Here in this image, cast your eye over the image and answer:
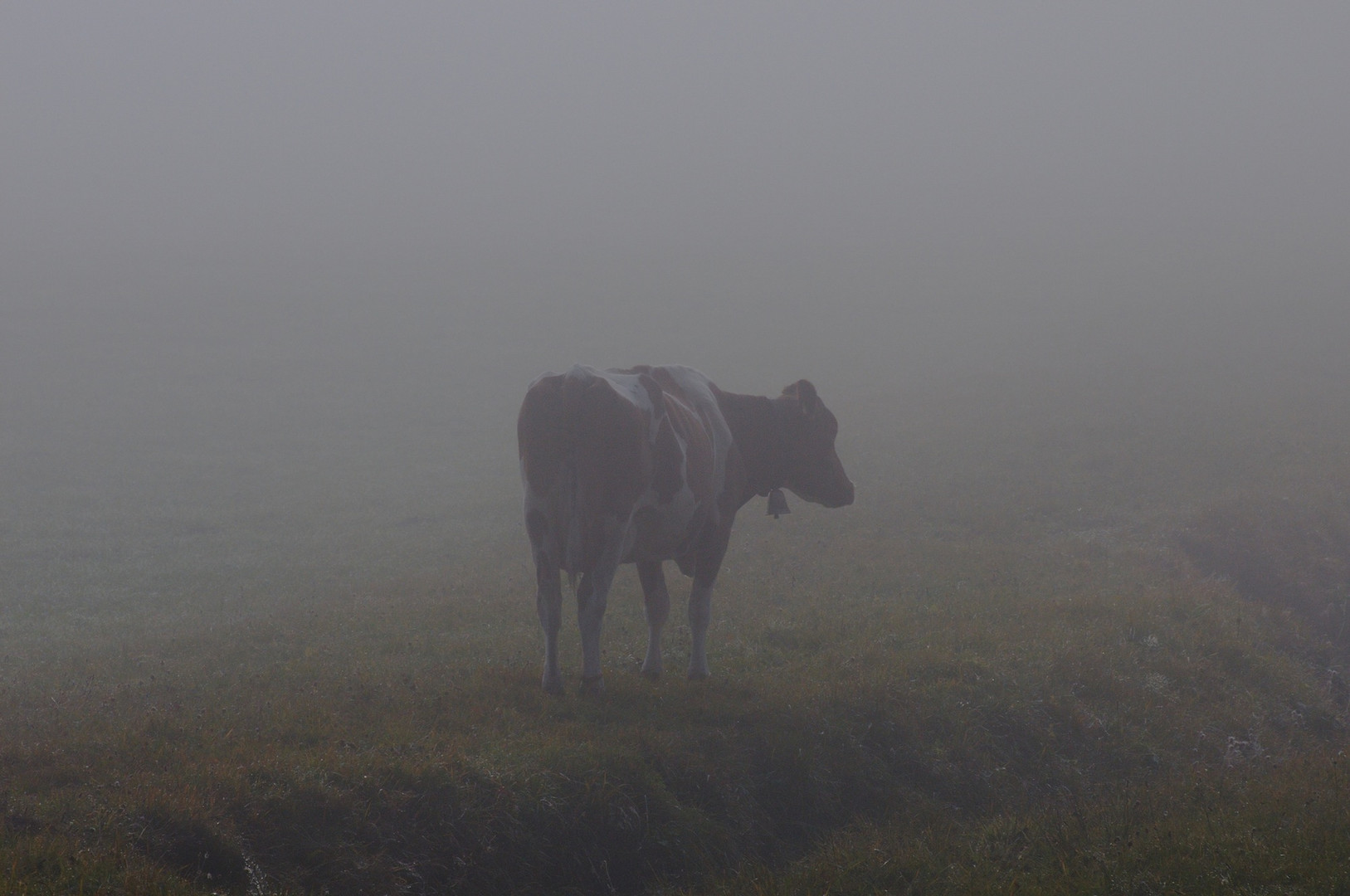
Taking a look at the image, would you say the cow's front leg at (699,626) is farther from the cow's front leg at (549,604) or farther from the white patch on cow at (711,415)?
the cow's front leg at (549,604)

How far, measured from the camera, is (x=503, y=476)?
3147 cm

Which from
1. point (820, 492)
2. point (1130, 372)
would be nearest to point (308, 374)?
point (1130, 372)

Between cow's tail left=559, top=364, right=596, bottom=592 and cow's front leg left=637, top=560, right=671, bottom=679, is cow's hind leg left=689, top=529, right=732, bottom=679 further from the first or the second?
cow's tail left=559, top=364, right=596, bottom=592

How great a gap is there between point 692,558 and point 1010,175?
86.6 meters

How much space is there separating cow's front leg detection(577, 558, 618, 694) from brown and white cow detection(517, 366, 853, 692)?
10 millimetres

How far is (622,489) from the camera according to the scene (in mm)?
9016

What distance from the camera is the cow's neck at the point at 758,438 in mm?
11750

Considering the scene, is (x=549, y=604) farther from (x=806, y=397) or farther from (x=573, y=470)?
(x=806, y=397)

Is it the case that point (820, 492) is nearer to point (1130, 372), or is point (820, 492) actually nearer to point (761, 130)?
point (1130, 372)

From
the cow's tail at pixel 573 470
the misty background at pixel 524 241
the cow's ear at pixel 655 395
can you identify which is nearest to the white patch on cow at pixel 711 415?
the cow's ear at pixel 655 395

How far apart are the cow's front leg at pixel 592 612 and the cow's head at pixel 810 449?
12.0 ft

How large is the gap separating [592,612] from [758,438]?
365 cm

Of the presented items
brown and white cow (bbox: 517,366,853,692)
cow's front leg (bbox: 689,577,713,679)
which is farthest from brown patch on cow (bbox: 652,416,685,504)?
cow's front leg (bbox: 689,577,713,679)

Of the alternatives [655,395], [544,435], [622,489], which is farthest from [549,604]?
[655,395]
